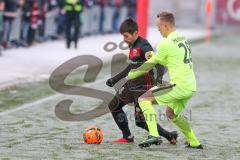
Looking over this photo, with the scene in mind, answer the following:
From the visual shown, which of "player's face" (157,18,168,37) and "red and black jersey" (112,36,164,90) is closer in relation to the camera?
"player's face" (157,18,168,37)

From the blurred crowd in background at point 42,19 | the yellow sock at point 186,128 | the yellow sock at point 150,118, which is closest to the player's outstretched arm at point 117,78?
the yellow sock at point 150,118

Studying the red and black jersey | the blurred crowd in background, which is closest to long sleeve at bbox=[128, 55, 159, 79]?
the red and black jersey

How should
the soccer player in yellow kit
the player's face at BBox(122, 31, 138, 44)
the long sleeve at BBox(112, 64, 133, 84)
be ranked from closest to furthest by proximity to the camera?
the soccer player in yellow kit, the player's face at BBox(122, 31, 138, 44), the long sleeve at BBox(112, 64, 133, 84)

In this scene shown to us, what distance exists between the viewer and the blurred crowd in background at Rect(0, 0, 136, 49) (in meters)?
25.0

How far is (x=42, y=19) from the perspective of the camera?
28.5 metres

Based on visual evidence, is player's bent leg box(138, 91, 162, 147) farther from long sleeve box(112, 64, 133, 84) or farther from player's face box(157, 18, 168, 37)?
player's face box(157, 18, 168, 37)

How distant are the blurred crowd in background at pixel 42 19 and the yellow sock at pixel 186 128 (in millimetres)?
13764

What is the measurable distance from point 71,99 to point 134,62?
5.53m

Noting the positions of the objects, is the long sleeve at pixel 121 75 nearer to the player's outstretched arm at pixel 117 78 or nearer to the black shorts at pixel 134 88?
the player's outstretched arm at pixel 117 78

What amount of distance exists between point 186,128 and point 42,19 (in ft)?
60.9

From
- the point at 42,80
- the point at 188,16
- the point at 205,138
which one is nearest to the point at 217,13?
the point at 188,16

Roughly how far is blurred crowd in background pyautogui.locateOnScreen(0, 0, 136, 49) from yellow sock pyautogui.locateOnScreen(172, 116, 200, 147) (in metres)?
13.8

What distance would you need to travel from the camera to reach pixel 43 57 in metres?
24.1

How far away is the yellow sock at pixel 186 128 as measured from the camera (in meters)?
10.4
